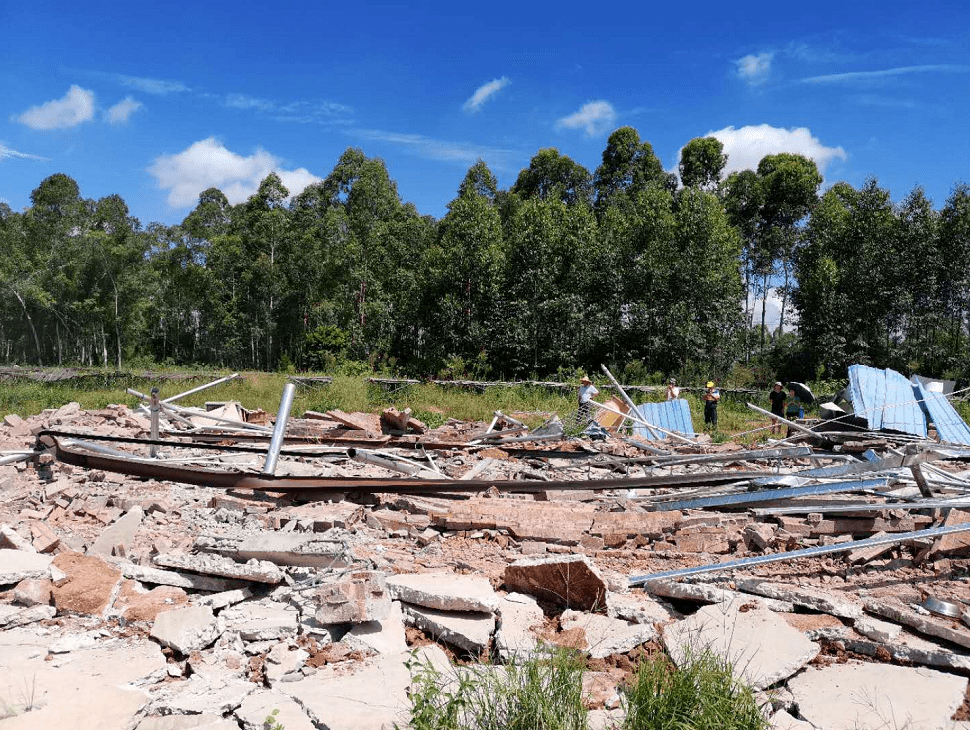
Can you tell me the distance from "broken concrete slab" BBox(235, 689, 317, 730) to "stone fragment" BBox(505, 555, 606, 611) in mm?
1556

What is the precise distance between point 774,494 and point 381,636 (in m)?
3.33

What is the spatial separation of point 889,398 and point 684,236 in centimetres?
1771

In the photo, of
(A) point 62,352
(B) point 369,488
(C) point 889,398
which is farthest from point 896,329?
(A) point 62,352

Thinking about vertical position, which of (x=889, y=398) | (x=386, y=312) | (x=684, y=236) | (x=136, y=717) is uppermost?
(x=684, y=236)

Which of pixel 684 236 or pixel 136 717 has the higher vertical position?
pixel 684 236

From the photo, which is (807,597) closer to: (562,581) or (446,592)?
(562,581)

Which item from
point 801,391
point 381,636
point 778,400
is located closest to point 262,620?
point 381,636

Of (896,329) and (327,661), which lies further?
(896,329)

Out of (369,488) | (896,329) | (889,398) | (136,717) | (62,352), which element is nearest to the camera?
(136,717)

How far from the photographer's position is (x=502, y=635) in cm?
360

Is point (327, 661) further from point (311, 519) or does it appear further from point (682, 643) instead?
point (311, 519)

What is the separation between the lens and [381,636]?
11.8 ft

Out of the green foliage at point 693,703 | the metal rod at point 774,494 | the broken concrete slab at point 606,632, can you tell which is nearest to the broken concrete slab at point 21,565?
the broken concrete slab at point 606,632

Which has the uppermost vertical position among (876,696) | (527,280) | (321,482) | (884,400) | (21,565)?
Result: (527,280)
